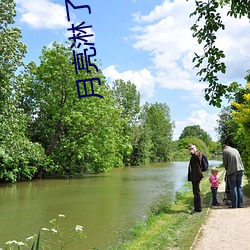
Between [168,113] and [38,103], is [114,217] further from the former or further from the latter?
[168,113]

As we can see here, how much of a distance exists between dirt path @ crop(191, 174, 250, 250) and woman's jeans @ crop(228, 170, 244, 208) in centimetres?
22

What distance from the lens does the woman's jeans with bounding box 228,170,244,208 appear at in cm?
999

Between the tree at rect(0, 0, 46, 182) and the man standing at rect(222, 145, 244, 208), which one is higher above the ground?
the tree at rect(0, 0, 46, 182)

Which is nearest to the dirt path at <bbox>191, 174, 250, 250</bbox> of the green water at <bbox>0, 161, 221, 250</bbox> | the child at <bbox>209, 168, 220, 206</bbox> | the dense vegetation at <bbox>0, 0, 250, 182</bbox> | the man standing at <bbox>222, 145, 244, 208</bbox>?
the man standing at <bbox>222, 145, 244, 208</bbox>

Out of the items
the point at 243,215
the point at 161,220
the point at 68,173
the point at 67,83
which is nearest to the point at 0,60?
the point at 67,83

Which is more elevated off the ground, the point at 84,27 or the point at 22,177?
the point at 84,27

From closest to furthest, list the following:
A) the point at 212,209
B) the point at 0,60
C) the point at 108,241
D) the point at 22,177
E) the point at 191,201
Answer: the point at 108,241
the point at 212,209
the point at 191,201
the point at 0,60
the point at 22,177

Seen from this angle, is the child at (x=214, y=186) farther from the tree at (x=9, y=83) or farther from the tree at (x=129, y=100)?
the tree at (x=129, y=100)

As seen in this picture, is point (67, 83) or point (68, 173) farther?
point (68, 173)

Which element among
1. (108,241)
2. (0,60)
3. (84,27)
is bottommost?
(108,241)

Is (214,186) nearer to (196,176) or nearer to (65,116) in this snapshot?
(196,176)

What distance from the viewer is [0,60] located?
19859 mm

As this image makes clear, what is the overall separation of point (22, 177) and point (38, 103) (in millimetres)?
6106

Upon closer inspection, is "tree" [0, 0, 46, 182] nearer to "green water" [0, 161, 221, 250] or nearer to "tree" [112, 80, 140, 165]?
"green water" [0, 161, 221, 250]
